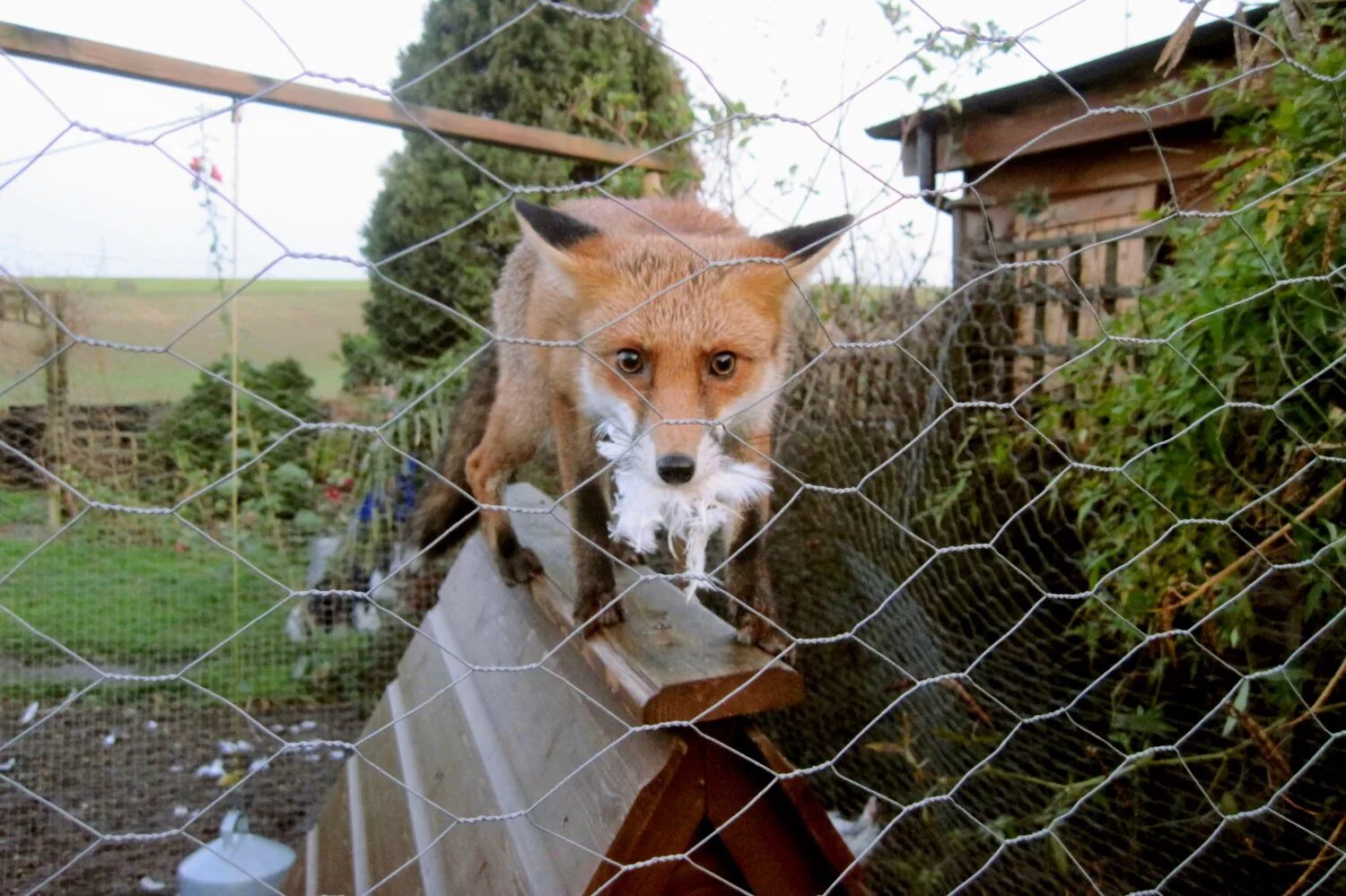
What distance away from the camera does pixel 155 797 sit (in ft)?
9.36

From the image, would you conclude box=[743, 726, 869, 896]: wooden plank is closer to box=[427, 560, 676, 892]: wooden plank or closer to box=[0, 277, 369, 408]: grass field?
box=[427, 560, 676, 892]: wooden plank

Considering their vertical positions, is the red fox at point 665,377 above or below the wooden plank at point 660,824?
above

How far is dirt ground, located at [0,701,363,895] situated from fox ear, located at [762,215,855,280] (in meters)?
1.83

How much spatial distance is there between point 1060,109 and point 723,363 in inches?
92.9

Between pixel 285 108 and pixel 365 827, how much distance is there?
6.67ft

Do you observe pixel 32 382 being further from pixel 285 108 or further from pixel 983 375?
pixel 983 375

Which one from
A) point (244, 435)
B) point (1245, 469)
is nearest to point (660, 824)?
point (1245, 469)

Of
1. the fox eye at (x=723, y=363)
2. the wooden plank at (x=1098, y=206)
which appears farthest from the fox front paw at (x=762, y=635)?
the wooden plank at (x=1098, y=206)

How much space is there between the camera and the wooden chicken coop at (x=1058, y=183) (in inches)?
110

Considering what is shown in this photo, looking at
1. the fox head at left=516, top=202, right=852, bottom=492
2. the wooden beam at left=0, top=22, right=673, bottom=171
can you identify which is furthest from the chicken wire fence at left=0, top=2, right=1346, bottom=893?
the wooden beam at left=0, top=22, right=673, bottom=171

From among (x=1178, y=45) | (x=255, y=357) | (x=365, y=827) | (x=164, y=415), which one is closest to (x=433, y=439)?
(x=255, y=357)

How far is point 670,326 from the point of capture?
5.14 ft

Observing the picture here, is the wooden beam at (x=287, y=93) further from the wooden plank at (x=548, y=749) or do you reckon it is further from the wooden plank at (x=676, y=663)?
the wooden plank at (x=548, y=749)

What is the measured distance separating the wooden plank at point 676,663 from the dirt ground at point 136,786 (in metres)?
1.37
